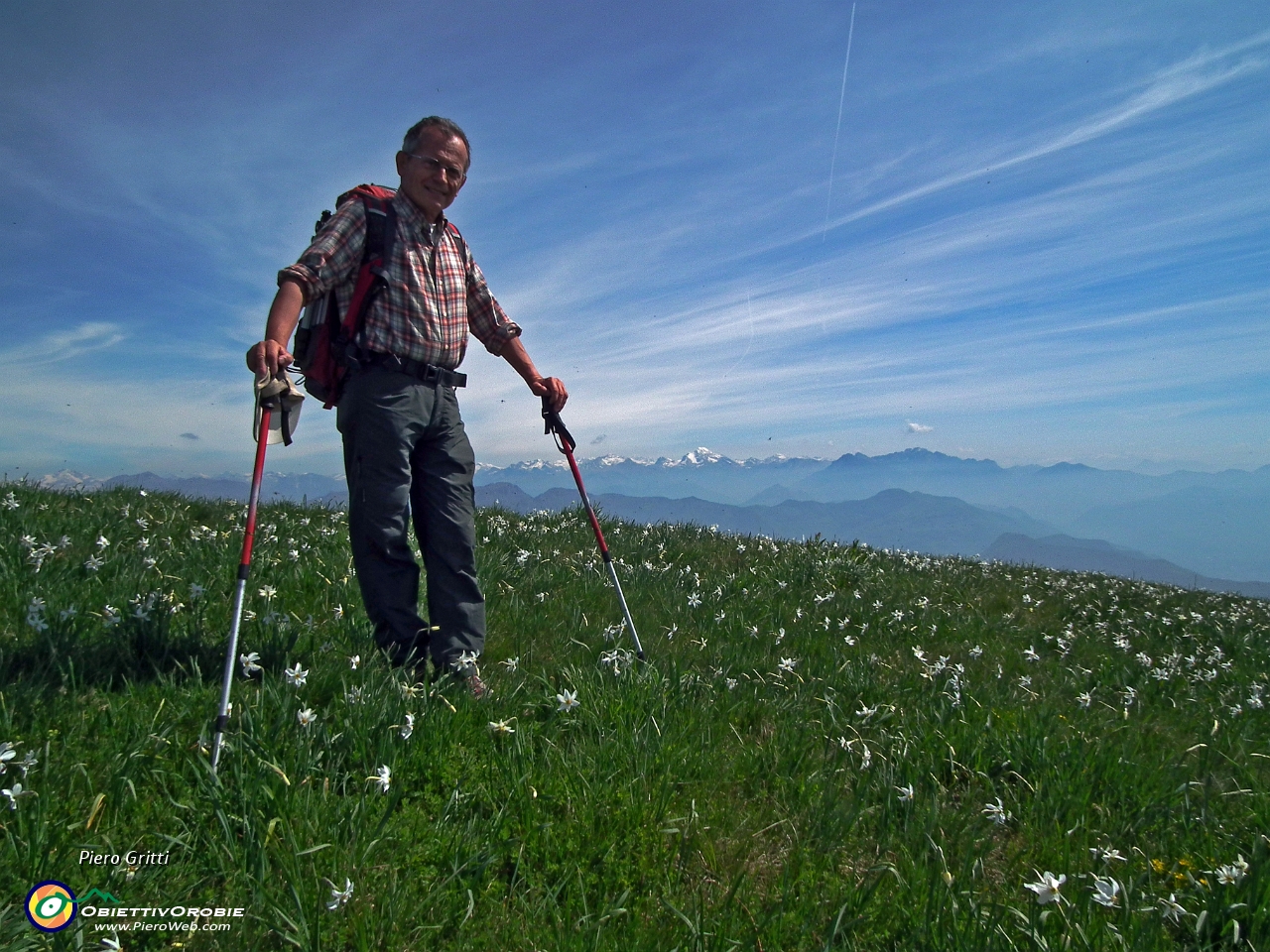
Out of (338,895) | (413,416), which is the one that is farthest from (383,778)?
(413,416)

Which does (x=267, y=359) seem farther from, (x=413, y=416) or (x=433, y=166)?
(x=433, y=166)

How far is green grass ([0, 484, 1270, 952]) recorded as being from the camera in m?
2.55

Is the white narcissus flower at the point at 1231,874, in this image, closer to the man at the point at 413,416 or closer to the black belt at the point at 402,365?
the man at the point at 413,416

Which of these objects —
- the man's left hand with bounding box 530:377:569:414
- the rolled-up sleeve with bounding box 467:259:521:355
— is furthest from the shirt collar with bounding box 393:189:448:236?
the man's left hand with bounding box 530:377:569:414

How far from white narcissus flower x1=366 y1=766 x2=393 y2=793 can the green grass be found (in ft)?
0.12

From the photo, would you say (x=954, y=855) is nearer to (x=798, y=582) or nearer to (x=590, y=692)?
(x=590, y=692)

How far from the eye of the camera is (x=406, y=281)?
4.62m

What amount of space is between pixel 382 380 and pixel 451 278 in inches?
37.9

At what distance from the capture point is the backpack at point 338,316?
4477 mm

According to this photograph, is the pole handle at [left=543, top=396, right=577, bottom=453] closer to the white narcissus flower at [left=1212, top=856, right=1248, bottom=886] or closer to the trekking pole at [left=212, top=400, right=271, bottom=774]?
the trekking pole at [left=212, top=400, right=271, bottom=774]

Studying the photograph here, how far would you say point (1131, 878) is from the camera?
2.93 m

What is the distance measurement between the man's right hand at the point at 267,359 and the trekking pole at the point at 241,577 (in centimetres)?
16

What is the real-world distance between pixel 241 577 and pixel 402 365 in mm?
1729

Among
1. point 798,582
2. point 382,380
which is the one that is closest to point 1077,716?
point 798,582
